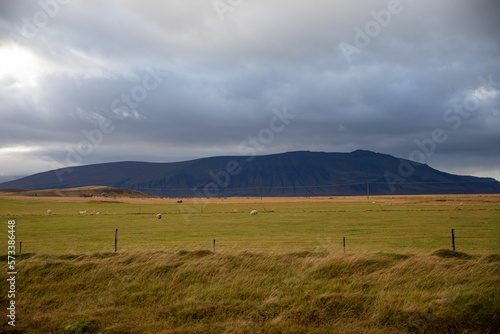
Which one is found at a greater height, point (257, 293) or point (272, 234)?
point (257, 293)

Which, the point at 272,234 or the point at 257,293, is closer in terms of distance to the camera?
the point at 257,293

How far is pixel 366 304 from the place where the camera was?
405 inches

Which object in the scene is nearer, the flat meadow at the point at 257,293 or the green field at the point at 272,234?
the flat meadow at the point at 257,293

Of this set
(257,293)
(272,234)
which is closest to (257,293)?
(257,293)

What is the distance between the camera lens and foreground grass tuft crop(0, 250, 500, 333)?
9.55m

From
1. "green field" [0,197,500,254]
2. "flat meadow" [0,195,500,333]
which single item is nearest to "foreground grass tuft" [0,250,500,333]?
"flat meadow" [0,195,500,333]

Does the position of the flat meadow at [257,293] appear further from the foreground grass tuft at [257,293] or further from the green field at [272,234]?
the green field at [272,234]

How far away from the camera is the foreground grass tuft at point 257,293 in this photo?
9.55 m

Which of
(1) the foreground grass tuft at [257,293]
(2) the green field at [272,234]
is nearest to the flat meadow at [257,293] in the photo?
(1) the foreground grass tuft at [257,293]

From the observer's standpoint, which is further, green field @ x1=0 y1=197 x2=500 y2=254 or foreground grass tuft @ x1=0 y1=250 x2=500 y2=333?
green field @ x1=0 y1=197 x2=500 y2=254

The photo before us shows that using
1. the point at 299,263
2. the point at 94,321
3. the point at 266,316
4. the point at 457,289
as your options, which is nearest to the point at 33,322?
the point at 94,321

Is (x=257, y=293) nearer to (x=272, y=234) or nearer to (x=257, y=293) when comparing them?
(x=257, y=293)

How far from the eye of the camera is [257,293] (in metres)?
11.1

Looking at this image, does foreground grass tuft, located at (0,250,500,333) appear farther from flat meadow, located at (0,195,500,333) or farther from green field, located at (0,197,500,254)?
green field, located at (0,197,500,254)
